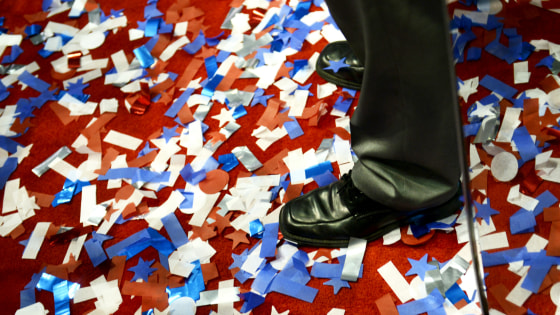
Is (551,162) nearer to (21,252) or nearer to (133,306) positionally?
(133,306)

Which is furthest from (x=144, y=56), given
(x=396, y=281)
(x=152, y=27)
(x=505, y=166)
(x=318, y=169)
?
(x=505, y=166)

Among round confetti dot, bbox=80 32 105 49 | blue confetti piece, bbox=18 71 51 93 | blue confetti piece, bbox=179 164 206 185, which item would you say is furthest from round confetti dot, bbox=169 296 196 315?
round confetti dot, bbox=80 32 105 49

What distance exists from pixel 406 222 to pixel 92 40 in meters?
1.45

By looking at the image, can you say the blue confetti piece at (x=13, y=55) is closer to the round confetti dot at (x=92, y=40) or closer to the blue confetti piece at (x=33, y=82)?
the blue confetti piece at (x=33, y=82)

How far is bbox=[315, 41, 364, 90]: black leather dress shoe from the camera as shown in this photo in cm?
147

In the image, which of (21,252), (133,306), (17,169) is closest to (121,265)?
(133,306)

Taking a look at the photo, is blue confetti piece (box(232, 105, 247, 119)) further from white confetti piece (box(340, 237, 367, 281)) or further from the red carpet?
white confetti piece (box(340, 237, 367, 281))

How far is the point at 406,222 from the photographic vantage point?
117cm

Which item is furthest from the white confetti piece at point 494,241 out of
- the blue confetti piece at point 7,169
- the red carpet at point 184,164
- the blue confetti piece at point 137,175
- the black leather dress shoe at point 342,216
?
the blue confetti piece at point 7,169

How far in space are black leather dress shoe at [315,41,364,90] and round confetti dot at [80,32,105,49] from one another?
3.02 feet

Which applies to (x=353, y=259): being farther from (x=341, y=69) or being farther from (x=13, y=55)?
(x=13, y=55)

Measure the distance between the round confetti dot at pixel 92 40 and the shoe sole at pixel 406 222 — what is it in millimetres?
1194

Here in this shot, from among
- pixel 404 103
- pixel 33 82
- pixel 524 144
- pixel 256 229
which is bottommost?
pixel 256 229

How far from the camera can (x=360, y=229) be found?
3.78 feet
